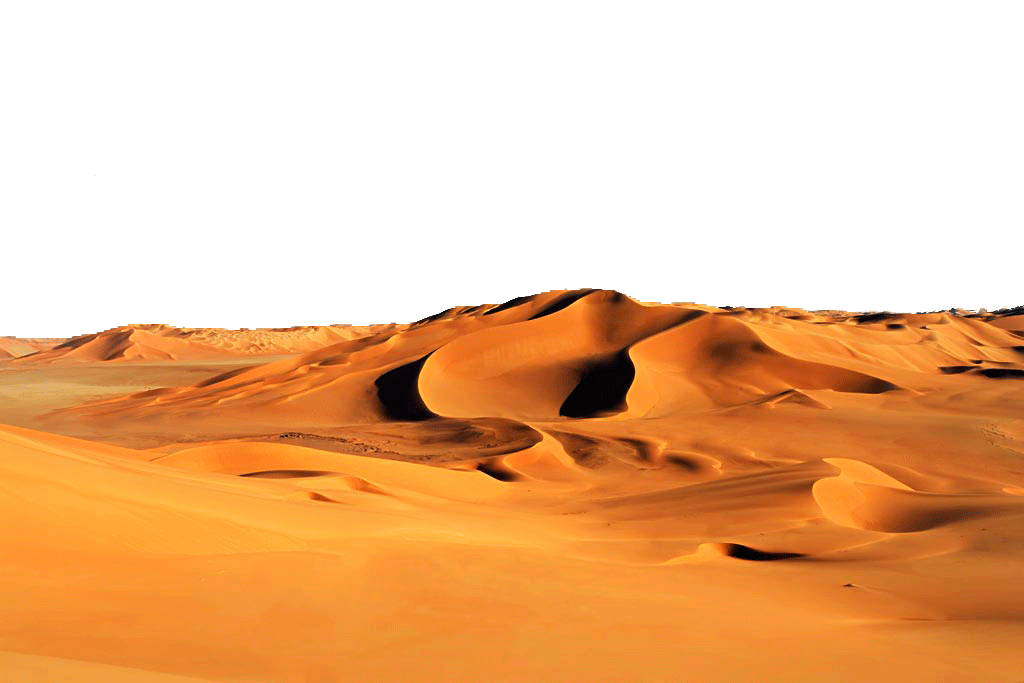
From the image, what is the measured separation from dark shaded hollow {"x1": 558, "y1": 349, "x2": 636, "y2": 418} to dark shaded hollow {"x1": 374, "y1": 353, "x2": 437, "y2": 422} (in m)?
4.10

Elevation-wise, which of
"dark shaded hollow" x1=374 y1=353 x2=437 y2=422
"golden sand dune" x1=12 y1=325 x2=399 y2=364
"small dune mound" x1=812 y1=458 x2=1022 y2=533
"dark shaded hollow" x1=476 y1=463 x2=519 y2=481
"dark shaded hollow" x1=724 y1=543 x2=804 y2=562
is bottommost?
"dark shaded hollow" x1=476 y1=463 x2=519 y2=481

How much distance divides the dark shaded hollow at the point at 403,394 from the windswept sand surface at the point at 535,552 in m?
3.03

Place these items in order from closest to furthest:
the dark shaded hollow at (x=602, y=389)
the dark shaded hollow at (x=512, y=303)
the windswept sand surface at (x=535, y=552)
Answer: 1. the windswept sand surface at (x=535, y=552)
2. the dark shaded hollow at (x=602, y=389)
3. the dark shaded hollow at (x=512, y=303)

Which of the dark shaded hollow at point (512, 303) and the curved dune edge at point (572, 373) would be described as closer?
the curved dune edge at point (572, 373)

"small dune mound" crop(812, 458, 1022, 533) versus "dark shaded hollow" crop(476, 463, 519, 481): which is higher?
"small dune mound" crop(812, 458, 1022, 533)

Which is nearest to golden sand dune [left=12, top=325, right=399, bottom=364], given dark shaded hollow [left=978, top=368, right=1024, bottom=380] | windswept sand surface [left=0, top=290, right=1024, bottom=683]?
dark shaded hollow [left=978, top=368, right=1024, bottom=380]

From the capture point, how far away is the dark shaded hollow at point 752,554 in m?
6.88

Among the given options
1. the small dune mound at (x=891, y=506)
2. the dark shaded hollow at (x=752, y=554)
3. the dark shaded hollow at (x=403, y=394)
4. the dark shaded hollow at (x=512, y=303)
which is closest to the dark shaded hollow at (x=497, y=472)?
the small dune mound at (x=891, y=506)

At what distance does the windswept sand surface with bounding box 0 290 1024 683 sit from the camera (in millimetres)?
3410

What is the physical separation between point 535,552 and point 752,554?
2221 millimetres

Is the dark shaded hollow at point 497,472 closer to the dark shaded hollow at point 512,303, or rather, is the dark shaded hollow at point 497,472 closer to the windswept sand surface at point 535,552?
the windswept sand surface at point 535,552

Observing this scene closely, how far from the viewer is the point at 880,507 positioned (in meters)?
9.73

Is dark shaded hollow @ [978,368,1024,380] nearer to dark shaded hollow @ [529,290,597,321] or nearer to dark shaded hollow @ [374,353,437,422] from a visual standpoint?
dark shaded hollow @ [529,290,597,321]

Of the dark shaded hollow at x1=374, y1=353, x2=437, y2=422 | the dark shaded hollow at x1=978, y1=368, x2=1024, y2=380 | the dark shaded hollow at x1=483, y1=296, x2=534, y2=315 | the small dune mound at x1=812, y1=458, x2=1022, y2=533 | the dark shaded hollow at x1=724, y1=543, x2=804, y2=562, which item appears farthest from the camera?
the dark shaded hollow at x1=483, y1=296, x2=534, y2=315
